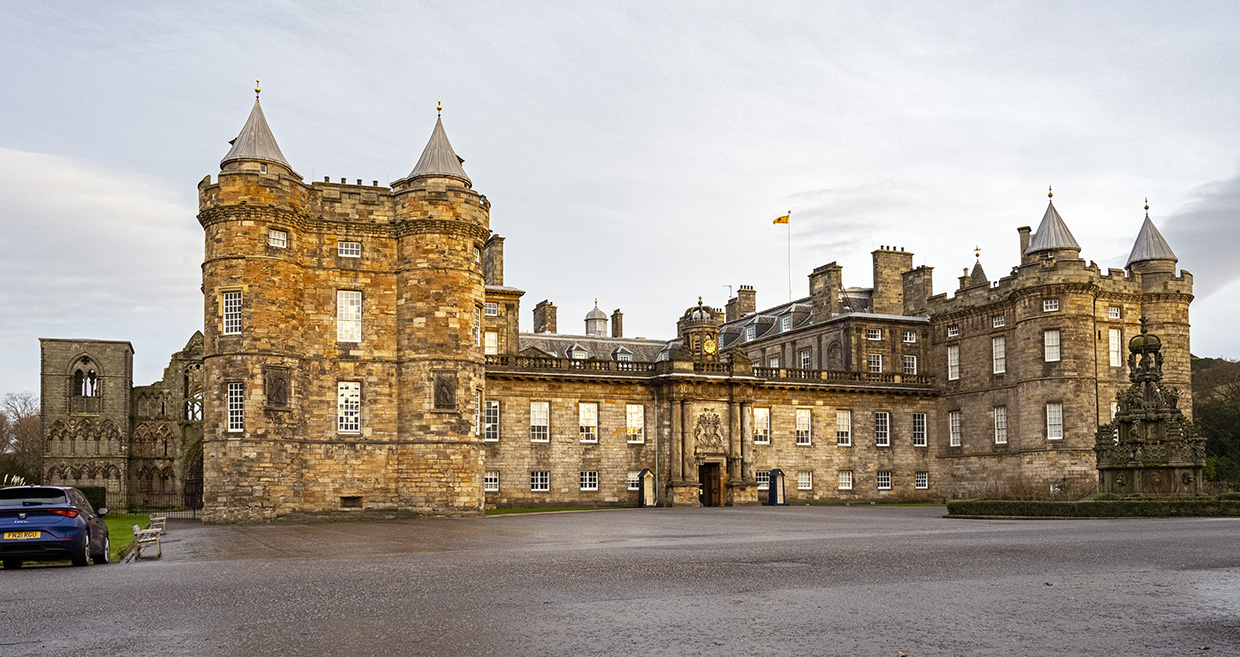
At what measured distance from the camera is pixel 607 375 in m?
52.2

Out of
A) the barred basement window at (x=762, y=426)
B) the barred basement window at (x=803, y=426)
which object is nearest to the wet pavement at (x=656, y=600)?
the barred basement window at (x=762, y=426)

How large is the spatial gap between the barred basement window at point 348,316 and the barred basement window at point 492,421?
10070 mm

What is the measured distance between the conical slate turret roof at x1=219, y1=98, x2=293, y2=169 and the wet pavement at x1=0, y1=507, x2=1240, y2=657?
21.0 metres

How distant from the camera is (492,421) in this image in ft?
163

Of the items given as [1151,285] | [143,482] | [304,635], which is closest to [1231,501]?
[1151,285]

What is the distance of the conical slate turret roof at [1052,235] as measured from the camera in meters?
51.5

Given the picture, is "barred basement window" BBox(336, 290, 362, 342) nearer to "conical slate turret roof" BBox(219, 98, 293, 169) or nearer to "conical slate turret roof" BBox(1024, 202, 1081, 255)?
"conical slate turret roof" BBox(219, 98, 293, 169)

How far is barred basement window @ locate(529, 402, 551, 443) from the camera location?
5078 centimetres

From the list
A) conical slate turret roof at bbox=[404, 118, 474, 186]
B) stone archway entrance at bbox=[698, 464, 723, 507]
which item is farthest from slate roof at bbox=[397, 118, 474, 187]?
stone archway entrance at bbox=[698, 464, 723, 507]

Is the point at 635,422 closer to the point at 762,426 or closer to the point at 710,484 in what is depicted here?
the point at 710,484

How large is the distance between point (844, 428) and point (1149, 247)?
58.7 feet

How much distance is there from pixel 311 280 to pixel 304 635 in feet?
107

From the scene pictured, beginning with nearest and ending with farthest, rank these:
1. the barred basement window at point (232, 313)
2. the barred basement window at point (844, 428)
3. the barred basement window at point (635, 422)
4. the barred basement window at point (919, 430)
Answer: the barred basement window at point (232, 313) < the barred basement window at point (635, 422) < the barred basement window at point (844, 428) < the barred basement window at point (919, 430)

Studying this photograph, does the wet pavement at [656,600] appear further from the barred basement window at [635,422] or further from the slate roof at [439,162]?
the barred basement window at [635,422]
